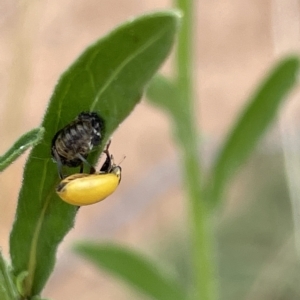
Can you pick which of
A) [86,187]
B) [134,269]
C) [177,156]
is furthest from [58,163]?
[177,156]

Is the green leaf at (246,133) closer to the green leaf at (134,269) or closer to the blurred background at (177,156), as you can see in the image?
the green leaf at (134,269)

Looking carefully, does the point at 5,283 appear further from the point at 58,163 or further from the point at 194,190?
the point at 194,190

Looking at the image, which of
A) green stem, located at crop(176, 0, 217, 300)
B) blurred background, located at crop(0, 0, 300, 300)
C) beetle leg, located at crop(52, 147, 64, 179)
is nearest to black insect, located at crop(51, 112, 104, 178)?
beetle leg, located at crop(52, 147, 64, 179)

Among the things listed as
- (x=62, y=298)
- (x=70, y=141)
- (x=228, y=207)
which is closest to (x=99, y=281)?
(x=62, y=298)

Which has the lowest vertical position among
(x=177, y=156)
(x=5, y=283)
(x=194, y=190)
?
(x=5, y=283)

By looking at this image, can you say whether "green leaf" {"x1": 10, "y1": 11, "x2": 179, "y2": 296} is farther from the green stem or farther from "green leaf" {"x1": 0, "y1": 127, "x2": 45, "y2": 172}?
the green stem

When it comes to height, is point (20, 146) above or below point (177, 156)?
below
